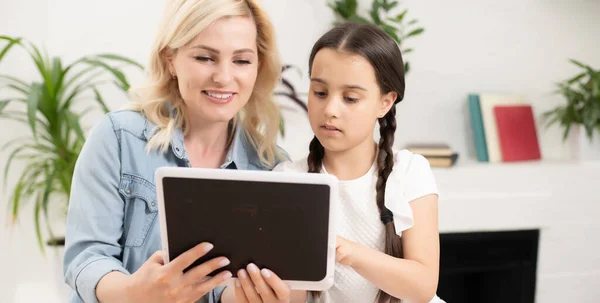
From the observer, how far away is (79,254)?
4.11 feet

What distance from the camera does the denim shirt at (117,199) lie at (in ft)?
4.17

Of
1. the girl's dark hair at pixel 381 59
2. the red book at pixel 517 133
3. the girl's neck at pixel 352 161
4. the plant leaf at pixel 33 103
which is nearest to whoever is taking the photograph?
the girl's dark hair at pixel 381 59

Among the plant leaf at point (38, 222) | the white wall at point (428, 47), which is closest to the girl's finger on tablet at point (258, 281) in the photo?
the plant leaf at point (38, 222)

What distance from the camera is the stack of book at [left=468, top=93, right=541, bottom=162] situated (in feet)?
9.23

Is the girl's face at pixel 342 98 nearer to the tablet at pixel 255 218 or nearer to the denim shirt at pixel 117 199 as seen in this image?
the tablet at pixel 255 218

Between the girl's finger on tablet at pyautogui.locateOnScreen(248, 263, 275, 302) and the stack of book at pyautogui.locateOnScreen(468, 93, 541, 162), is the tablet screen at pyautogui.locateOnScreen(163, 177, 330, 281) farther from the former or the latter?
the stack of book at pyautogui.locateOnScreen(468, 93, 541, 162)

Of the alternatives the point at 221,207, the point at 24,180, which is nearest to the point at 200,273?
the point at 221,207

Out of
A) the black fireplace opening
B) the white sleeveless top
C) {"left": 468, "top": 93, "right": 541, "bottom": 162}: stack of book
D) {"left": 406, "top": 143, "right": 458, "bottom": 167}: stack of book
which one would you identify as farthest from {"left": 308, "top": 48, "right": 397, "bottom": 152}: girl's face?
{"left": 468, "top": 93, "right": 541, "bottom": 162}: stack of book

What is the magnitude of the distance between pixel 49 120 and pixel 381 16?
1.50 metres

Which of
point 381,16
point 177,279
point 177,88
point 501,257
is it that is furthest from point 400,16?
point 177,279

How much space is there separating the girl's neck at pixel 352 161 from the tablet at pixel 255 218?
298 mm

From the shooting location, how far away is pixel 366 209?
4.01 feet

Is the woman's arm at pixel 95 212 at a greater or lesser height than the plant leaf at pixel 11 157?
lesser

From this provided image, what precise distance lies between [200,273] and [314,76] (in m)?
0.45
